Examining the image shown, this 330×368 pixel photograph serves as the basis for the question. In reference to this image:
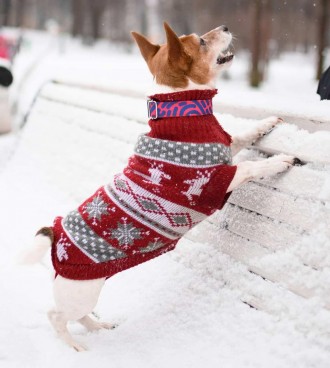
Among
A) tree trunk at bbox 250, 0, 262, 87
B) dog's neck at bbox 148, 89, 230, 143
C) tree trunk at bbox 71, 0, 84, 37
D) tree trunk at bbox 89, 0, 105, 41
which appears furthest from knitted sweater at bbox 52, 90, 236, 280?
tree trunk at bbox 71, 0, 84, 37

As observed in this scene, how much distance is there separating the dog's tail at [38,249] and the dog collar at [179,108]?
28.0 inches

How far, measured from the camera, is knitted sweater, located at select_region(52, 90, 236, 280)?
2.10 meters

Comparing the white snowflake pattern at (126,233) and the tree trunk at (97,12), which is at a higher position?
the tree trunk at (97,12)

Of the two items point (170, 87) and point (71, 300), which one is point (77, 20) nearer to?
point (170, 87)

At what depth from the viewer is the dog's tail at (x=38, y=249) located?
6.98 feet

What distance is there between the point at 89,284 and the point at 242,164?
0.86 m

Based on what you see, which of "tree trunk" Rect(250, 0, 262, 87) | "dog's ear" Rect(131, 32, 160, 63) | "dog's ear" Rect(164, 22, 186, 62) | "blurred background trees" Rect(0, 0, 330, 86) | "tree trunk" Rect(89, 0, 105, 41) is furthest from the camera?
"tree trunk" Rect(89, 0, 105, 41)

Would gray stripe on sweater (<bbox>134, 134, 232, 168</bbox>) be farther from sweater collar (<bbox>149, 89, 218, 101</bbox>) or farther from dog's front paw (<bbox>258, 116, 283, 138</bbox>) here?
dog's front paw (<bbox>258, 116, 283, 138</bbox>)

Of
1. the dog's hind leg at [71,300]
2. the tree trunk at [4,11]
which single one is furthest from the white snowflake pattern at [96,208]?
the tree trunk at [4,11]

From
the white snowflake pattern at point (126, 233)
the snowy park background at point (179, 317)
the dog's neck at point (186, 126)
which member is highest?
the dog's neck at point (186, 126)

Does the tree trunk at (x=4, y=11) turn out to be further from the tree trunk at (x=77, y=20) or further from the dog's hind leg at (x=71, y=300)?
the dog's hind leg at (x=71, y=300)

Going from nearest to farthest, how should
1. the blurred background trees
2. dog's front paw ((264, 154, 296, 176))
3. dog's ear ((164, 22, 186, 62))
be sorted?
dog's ear ((164, 22, 186, 62))
dog's front paw ((264, 154, 296, 176))
the blurred background trees

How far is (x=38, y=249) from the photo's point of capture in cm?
215

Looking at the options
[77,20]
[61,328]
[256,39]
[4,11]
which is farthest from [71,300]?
[4,11]
